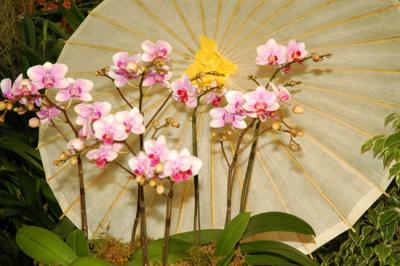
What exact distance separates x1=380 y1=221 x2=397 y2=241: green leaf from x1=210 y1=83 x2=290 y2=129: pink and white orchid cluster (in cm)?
52

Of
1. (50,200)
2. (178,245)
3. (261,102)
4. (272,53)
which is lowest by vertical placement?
(50,200)

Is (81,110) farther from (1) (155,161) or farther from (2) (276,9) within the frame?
(2) (276,9)

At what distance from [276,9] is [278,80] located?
18cm

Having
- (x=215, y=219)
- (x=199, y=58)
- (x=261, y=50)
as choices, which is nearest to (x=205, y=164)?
(x=215, y=219)

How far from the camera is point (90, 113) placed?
1.21 m

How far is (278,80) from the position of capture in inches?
58.6

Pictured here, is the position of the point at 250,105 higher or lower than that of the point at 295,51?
lower

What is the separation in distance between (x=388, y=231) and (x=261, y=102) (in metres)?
0.60

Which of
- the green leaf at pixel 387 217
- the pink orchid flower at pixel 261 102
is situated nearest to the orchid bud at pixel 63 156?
the pink orchid flower at pixel 261 102

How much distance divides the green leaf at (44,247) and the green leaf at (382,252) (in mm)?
Answer: 753

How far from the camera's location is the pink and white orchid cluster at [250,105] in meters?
1.17

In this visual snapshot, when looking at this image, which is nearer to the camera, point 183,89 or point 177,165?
point 177,165

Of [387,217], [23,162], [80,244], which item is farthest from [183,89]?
[23,162]

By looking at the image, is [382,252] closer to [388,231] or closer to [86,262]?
[388,231]
